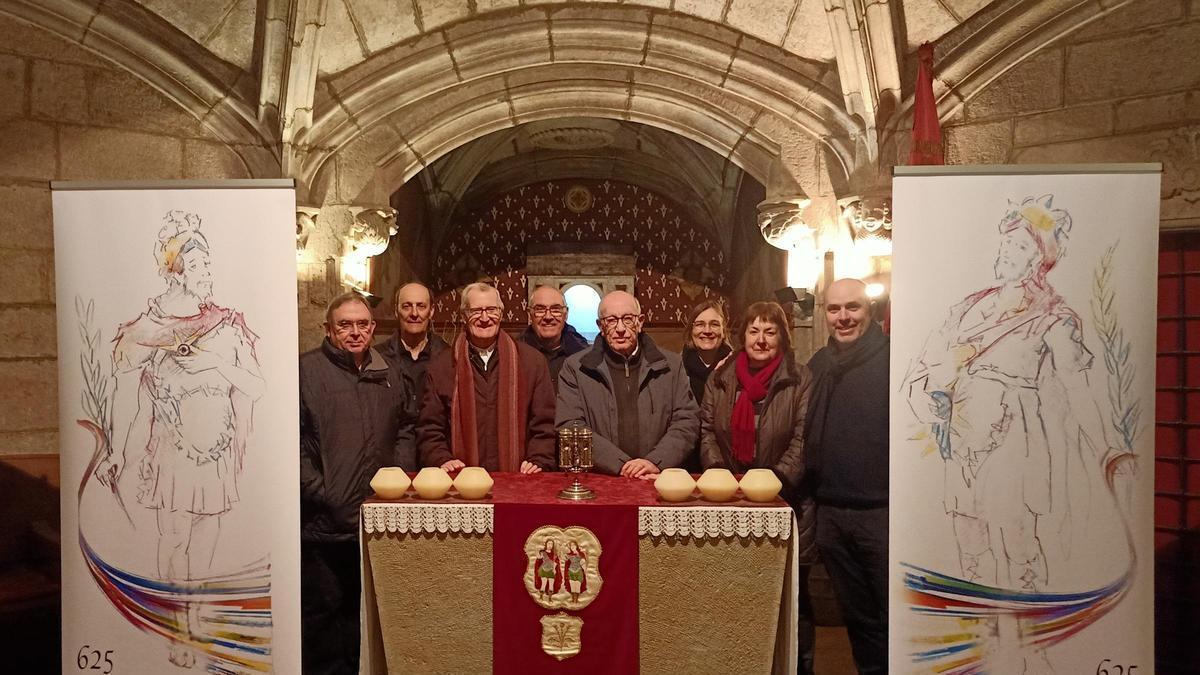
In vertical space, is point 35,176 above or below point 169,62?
below

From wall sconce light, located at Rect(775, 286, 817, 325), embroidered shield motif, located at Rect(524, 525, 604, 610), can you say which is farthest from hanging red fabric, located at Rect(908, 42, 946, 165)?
embroidered shield motif, located at Rect(524, 525, 604, 610)

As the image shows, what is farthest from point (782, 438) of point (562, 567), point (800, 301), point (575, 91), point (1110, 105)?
point (575, 91)

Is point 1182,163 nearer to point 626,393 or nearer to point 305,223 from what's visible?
point 626,393

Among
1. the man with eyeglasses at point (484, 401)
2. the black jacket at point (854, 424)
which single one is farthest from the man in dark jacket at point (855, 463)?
the man with eyeglasses at point (484, 401)

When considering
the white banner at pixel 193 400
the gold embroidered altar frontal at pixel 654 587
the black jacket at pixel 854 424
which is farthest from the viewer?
the black jacket at pixel 854 424

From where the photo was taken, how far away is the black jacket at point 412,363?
11.4ft

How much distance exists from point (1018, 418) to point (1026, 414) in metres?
0.03

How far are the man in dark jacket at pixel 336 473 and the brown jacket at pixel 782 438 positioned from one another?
1.37 meters

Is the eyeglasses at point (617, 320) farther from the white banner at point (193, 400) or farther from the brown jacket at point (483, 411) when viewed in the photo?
the white banner at point (193, 400)

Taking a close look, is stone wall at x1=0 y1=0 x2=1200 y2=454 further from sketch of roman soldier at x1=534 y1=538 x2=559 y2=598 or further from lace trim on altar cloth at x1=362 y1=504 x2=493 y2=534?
sketch of roman soldier at x1=534 y1=538 x2=559 y2=598

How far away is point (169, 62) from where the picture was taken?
13.9 ft

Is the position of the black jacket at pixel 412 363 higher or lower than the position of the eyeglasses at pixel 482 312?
lower

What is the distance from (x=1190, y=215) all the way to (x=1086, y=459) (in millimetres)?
1589

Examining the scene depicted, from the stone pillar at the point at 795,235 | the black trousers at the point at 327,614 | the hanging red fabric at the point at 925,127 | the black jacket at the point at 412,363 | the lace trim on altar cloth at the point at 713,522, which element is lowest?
the black trousers at the point at 327,614
